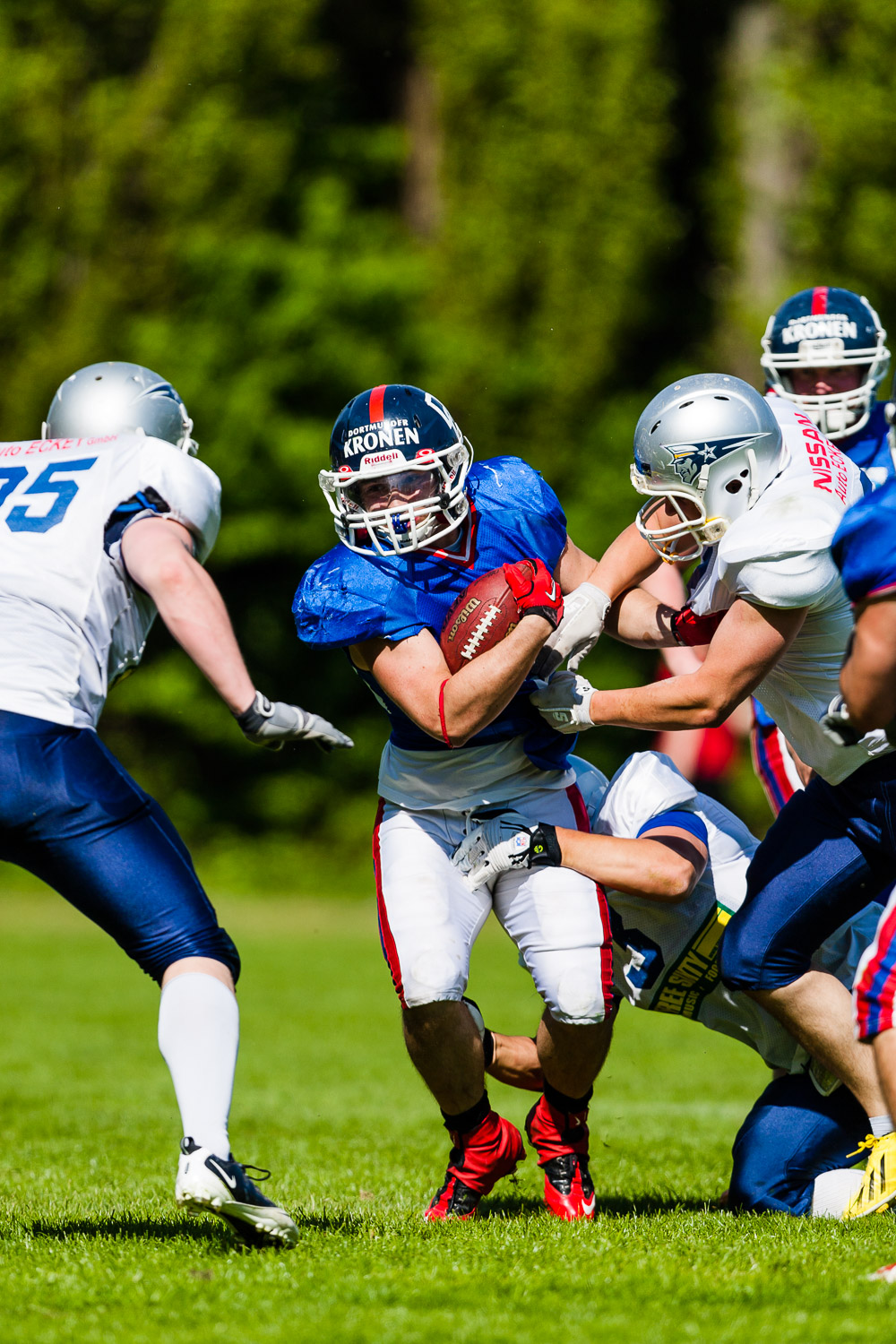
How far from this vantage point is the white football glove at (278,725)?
338 centimetres

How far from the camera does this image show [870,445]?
16.9 feet

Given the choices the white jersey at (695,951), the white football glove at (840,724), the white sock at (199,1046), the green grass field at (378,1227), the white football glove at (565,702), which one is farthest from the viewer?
the white jersey at (695,951)

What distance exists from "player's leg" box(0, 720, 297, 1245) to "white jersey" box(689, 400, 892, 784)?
1401mm

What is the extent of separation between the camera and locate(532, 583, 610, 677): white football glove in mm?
3963

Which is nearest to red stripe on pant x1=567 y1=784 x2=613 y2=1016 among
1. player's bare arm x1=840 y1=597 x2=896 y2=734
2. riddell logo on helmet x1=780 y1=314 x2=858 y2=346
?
player's bare arm x1=840 y1=597 x2=896 y2=734

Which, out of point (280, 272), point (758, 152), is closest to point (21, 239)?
point (280, 272)

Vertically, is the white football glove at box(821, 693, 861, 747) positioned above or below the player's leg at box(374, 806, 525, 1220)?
above

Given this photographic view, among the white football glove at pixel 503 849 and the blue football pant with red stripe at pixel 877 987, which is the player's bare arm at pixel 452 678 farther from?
the blue football pant with red stripe at pixel 877 987

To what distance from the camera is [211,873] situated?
17469 mm

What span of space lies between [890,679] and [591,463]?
601 inches

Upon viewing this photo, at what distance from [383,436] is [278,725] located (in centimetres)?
89

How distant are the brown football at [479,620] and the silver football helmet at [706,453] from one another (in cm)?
39

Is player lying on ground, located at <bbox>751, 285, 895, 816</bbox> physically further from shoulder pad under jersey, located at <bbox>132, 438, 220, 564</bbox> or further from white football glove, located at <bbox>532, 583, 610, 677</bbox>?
shoulder pad under jersey, located at <bbox>132, 438, 220, 564</bbox>

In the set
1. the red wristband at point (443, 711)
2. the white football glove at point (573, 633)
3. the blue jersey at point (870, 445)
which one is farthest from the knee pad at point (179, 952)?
the blue jersey at point (870, 445)
